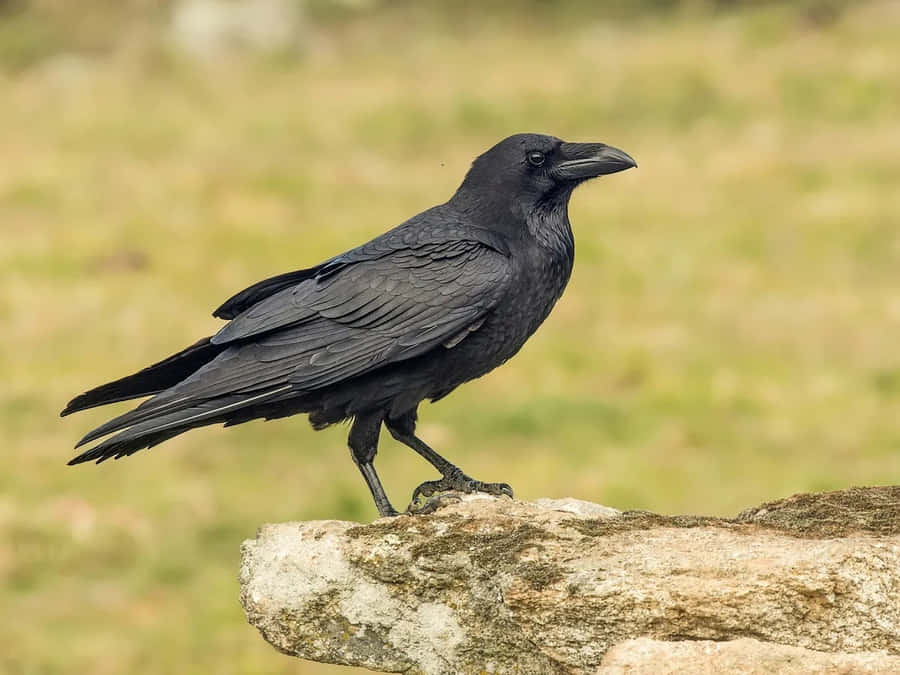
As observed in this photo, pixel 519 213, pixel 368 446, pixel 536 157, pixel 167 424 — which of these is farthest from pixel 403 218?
pixel 167 424

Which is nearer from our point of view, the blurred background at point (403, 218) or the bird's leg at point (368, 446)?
the bird's leg at point (368, 446)

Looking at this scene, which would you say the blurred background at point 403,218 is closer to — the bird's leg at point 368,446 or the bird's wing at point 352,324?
the bird's leg at point 368,446

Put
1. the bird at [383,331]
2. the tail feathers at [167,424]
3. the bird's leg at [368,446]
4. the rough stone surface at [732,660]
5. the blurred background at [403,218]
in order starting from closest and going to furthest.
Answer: the rough stone surface at [732,660] < the tail feathers at [167,424] < the bird at [383,331] < the bird's leg at [368,446] < the blurred background at [403,218]

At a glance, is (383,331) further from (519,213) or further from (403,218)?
(403,218)

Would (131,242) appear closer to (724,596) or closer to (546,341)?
(546,341)

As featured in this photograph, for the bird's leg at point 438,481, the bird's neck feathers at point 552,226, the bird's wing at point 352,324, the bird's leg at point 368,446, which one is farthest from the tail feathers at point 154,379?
the bird's neck feathers at point 552,226

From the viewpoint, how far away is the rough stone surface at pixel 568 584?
4902 mm

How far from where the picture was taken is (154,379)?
607cm

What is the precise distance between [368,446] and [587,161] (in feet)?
5.23

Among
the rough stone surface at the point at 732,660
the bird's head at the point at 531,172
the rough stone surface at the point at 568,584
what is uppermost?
the bird's head at the point at 531,172

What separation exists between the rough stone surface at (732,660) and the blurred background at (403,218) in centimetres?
627

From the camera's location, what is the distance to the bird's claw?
248 inches

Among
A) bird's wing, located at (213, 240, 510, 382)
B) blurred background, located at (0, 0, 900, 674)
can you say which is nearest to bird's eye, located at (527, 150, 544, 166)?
bird's wing, located at (213, 240, 510, 382)

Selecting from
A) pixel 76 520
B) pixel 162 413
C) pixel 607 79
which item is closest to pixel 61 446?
pixel 76 520
